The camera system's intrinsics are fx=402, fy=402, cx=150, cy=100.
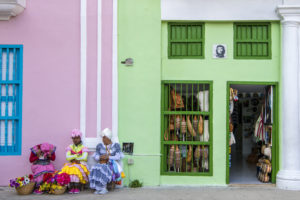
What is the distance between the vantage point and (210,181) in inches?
346

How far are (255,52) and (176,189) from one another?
346cm

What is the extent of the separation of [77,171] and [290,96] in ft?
15.5

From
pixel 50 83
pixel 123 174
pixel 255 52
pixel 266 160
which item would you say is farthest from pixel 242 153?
pixel 50 83

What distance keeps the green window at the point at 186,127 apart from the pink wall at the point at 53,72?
4.43ft

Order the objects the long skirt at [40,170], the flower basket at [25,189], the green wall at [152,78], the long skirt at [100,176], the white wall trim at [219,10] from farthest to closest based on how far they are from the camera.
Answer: the green wall at [152,78] → the white wall trim at [219,10] → the long skirt at [40,170] → the long skirt at [100,176] → the flower basket at [25,189]

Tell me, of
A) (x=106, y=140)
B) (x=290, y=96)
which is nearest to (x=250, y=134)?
(x=290, y=96)

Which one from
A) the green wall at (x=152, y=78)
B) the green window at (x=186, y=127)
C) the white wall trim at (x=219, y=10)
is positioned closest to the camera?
the white wall trim at (x=219, y=10)

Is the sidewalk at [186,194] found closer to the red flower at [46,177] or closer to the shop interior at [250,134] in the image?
the red flower at [46,177]

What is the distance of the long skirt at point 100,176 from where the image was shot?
26.5 feet

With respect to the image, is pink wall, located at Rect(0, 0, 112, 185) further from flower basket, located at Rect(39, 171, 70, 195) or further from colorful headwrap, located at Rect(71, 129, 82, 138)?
flower basket, located at Rect(39, 171, 70, 195)

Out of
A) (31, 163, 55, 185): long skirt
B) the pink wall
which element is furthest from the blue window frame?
(31, 163, 55, 185): long skirt

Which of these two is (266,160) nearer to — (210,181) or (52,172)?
(210,181)

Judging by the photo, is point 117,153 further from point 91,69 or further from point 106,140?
point 91,69

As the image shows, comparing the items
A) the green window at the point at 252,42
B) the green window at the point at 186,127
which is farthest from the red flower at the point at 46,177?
the green window at the point at 252,42
